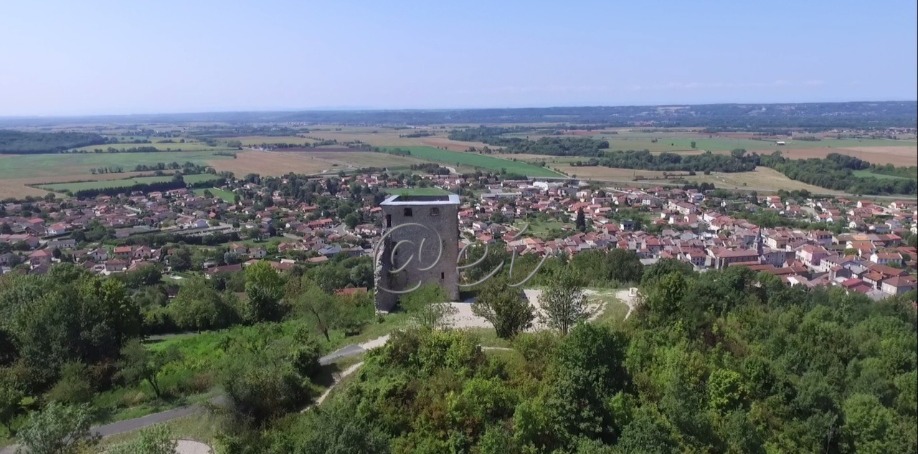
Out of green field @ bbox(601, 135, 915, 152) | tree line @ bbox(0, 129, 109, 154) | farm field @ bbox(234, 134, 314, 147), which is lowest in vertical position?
green field @ bbox(601, 135, 915, 152)

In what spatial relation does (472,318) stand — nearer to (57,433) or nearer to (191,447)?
(191,447)

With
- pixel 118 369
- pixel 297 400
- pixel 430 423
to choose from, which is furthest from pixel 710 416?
pixel 118 369

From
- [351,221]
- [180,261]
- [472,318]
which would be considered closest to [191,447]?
[472,318]

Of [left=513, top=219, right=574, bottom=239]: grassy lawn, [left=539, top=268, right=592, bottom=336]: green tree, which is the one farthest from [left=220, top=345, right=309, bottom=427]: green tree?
[left=513, top=219, right=574, bottom=239]: grassy lawn

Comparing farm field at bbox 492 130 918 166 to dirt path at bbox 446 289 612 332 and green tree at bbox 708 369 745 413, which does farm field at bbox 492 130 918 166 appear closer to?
dirt path at bbox 446 289 612 332

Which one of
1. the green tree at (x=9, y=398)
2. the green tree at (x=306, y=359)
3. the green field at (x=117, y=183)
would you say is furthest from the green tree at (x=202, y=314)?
the green field at (x=117, y=183)

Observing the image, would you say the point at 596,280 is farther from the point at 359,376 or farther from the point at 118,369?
the point at 118,369

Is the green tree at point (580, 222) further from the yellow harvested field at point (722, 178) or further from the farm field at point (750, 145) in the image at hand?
the yellow harvested field at point (722, 178)
